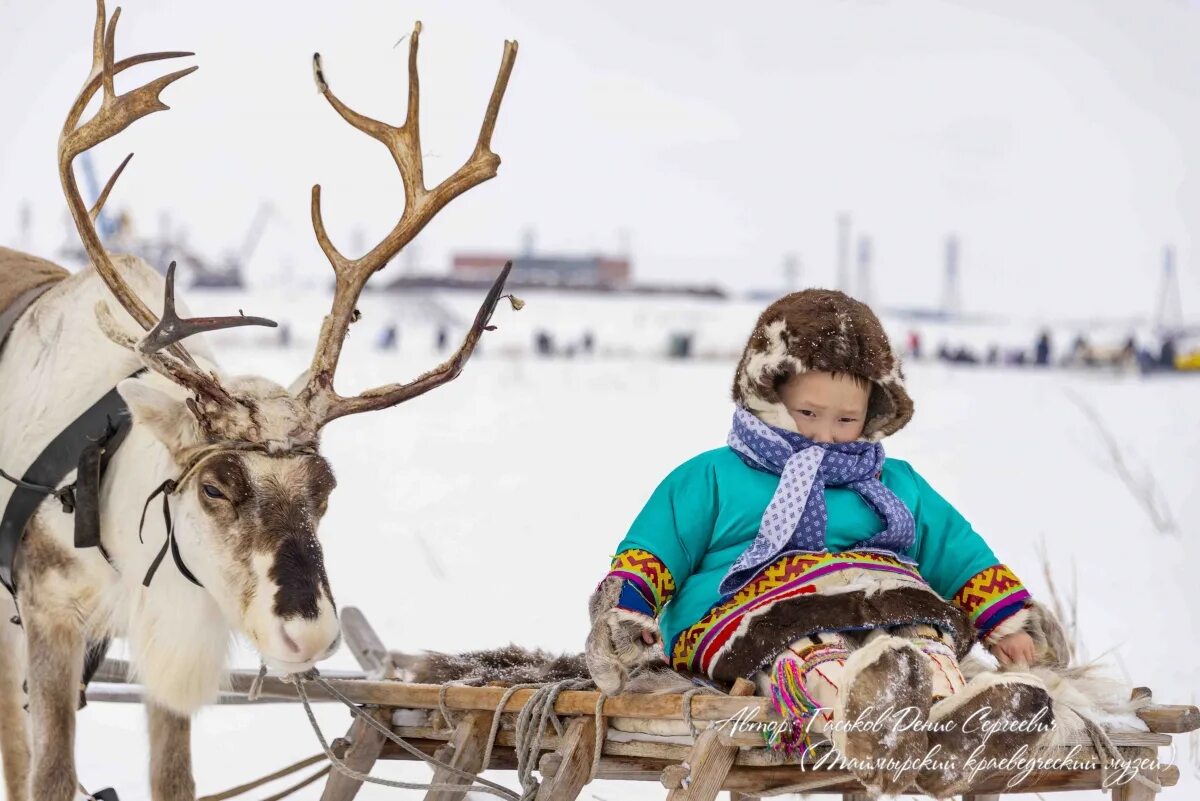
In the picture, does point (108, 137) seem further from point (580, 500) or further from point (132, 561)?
point (580, 500)

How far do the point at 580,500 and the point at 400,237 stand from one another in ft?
19.2

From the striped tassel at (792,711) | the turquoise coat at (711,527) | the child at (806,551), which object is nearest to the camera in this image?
the striped tassel at (792,711)

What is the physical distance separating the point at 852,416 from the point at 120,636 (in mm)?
1888

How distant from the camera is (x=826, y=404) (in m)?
2.71

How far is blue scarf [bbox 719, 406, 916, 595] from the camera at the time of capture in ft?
8.56

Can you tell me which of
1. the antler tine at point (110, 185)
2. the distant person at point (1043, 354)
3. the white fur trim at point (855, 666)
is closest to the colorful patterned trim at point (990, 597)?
the white fur trim at point (855, 666)

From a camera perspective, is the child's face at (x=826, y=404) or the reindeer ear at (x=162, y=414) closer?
the child's face at (x=826, y=404)

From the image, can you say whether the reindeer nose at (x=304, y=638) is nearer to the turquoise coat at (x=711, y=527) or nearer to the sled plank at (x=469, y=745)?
the sled plank at (x=469, y=745)

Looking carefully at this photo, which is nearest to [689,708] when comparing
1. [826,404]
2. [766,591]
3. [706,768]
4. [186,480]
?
[706,768]

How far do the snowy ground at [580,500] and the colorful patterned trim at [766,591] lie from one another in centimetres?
159

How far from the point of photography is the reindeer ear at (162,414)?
283 centimetres

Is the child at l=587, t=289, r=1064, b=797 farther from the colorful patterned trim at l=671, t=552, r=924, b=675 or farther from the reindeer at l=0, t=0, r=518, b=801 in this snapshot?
the reindeer at l=0, t=0, r=518, b=801

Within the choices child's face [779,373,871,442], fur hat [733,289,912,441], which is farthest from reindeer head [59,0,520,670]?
child's face [779,373,871,442]

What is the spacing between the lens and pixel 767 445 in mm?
2727
